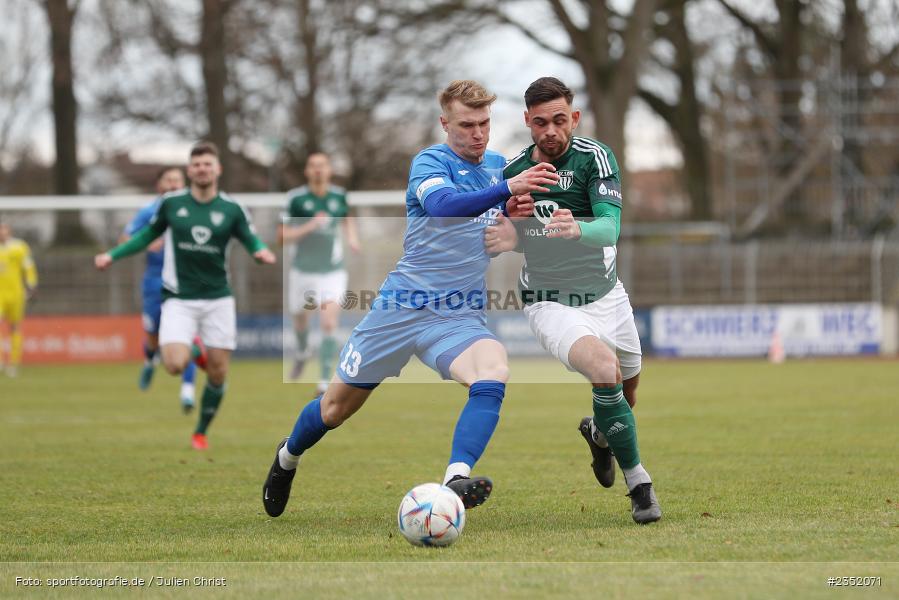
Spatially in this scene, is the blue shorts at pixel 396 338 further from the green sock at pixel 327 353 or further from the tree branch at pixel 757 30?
the tree branch at pixel 757 30

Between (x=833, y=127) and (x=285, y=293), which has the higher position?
(x=833, y=127)

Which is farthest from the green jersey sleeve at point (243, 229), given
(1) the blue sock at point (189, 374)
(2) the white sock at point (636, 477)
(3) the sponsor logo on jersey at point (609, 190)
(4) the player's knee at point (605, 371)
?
(2) the white sock at point (636, 477)

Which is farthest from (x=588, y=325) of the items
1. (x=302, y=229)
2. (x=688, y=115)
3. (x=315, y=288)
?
(x=688, y=115)

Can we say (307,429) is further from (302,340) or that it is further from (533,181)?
(302,340)

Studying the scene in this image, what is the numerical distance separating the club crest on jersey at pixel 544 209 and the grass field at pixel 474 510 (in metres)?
1.54

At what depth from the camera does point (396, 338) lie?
21.4 feet

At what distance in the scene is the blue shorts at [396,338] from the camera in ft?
21.2

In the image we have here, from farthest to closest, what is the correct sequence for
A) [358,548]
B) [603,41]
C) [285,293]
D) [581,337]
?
[603,41]
[285,293]
[581,337]
[358,548]

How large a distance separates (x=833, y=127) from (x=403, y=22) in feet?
33.2

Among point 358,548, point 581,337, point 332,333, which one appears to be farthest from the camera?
point 332,333

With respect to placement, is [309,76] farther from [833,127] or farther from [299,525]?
[299,525]

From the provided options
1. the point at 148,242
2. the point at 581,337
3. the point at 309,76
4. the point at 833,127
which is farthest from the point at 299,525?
the point at 309,76

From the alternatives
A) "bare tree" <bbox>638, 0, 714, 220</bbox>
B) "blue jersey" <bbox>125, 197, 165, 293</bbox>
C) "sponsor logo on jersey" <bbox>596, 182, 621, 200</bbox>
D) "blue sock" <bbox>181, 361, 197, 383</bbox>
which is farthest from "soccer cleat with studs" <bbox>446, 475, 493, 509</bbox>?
"bare tree" <bbox>638, 0, 714, 220</bbox>

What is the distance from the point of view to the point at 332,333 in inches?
592
